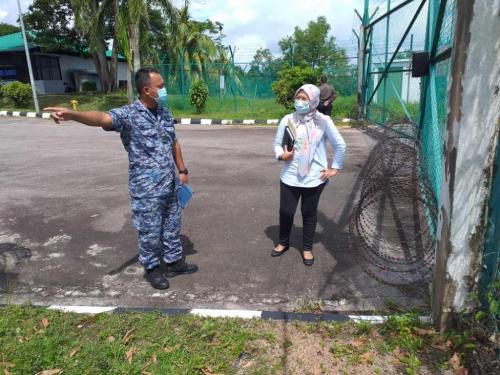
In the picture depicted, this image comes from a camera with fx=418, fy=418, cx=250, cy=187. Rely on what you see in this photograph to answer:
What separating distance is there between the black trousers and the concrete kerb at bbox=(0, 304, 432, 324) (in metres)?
0.93

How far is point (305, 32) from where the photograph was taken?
6425 cm

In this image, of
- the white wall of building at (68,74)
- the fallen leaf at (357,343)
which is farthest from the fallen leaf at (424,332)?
the white wall of building at (68,74)

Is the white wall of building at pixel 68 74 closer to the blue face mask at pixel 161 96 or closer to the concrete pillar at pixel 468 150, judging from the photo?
the blue face mask at pixel 161 96

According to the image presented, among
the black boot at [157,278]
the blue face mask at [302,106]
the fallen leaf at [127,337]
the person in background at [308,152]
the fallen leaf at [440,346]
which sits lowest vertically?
the fallen leaf at [440,346]

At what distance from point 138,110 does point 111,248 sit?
1.80m

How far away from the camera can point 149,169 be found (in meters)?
3.27

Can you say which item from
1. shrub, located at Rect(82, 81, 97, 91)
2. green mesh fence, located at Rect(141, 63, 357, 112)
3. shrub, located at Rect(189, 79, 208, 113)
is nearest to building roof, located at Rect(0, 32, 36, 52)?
shrub, located at Rect(82, 81, 97, 91)

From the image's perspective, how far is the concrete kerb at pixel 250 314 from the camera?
2.96m

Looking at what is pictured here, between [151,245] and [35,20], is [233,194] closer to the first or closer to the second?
[151,245]

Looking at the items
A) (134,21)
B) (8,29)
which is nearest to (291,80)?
→ (134,21)

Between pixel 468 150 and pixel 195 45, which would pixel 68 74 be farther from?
pixel 468 150

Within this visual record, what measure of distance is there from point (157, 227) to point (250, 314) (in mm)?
1033

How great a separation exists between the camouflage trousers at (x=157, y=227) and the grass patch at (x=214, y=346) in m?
0.58

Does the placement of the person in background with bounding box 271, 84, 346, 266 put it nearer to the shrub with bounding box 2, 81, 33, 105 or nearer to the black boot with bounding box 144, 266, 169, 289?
the black boot with bounding box 144, 266, 169, 289
